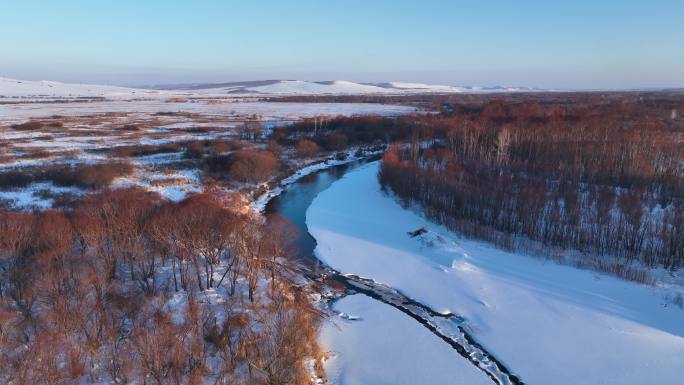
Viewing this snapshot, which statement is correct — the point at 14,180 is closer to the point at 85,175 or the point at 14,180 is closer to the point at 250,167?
the point at 85,175

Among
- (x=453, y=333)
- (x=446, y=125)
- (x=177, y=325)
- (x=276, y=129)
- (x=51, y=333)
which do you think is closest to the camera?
(x=51, y=333)

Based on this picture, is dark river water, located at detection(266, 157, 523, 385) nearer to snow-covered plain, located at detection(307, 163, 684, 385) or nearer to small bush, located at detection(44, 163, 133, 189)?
snow-covered plain, located at detection(307, 163, 684, 385)

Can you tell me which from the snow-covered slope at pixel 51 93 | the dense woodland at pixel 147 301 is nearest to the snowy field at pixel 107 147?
the dense woodland at pixel 147 301

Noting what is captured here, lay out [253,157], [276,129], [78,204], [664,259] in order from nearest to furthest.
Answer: [664,259] → [78,204] → [253,157] → [276,129]

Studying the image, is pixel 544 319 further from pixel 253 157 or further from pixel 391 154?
pixel 253 157

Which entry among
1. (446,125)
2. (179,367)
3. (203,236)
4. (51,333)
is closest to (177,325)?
(179,367)

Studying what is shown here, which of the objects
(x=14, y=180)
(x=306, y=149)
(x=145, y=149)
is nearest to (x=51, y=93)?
(x=145, y=149)

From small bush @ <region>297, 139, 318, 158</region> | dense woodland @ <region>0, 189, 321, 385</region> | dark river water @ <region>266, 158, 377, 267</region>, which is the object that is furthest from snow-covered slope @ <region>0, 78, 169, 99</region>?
dense woodland @ <region>0, 189, 321, 385</region>
